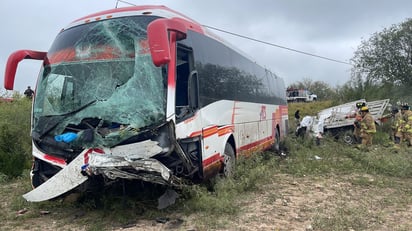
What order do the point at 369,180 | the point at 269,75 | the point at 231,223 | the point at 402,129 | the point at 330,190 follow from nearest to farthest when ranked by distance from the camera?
1. the point at 231,223
2. the point at 330,190
3. the point at 369,180
4. the point at 269,75
5. the point at 402,129

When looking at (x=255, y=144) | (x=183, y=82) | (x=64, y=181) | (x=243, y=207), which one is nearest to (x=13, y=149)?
(x=64, y=181)

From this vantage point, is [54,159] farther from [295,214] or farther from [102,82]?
[295,214]

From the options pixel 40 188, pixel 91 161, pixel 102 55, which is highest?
pixel 102 55

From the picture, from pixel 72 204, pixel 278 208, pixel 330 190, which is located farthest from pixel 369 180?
pixel 72 204

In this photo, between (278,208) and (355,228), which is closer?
(355,228)

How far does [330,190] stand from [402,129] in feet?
29.5

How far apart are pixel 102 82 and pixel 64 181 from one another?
1.40 metres

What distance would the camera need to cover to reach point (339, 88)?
32688 mm

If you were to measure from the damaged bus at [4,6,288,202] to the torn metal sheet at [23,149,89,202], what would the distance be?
13mm

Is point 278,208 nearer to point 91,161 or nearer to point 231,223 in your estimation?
point 231,223

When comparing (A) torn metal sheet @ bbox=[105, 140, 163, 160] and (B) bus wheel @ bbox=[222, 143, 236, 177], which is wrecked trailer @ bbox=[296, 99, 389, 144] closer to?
(B) bus wheel @ bbox=[222, 143, 236, 177]

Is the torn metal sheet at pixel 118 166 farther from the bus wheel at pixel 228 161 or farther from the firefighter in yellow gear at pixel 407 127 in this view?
the firefighter in yellow gear at pixel 407 127

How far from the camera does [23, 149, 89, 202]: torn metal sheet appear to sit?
5117 millimetres

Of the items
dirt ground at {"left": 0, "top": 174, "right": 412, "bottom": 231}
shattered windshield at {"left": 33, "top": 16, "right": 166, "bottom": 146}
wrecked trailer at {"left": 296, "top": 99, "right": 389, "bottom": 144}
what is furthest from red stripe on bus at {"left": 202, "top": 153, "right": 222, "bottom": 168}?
wrecked trailer at {"left": 296, "top": 99, "right": 389, "bottom": 144}
